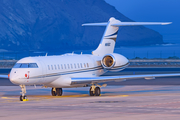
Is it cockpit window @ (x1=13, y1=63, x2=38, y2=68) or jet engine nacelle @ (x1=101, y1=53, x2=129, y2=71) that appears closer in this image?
cockpit window @ (x1=13, y1=63, x2=38, y2=68)

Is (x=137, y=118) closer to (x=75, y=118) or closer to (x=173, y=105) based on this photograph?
(x=75, y=118)

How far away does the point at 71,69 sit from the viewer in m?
27.5

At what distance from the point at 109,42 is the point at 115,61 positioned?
13.7 feet

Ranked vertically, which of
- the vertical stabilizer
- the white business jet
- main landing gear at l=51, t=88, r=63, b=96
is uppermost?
the vertical stabilizer

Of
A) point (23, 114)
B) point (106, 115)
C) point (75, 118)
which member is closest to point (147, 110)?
point (106, 115)

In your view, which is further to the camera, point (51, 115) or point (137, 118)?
point (51, 115)

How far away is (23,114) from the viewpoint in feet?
54.4

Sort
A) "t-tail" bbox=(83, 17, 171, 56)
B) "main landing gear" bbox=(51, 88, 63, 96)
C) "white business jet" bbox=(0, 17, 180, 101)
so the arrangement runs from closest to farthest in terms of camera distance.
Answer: "white business jet" bbox=(0, 17, 180, 101) < "main landing gear" bbox=(51, 88, 63, 96) < "t-tail" bbox=(83, 17, 171, 56)

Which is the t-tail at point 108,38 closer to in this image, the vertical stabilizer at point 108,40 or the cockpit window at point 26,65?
the vertical stabilizer at point 108,40

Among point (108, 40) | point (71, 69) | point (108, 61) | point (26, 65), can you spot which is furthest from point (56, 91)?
point (108, 40)

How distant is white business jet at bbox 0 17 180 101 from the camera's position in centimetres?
2412

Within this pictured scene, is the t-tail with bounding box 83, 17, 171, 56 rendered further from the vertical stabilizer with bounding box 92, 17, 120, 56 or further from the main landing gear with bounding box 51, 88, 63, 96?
the main landing gear with bounding box 51, 88, 63, 96

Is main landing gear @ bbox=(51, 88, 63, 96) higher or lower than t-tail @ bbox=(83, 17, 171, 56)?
lower

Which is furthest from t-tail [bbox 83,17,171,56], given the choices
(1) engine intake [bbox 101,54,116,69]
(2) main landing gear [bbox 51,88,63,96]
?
(2) main landing gear [bbox 51,88,63,96]
